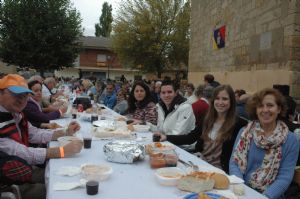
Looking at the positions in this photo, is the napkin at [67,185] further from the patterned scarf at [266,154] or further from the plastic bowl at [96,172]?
the patterned scarf at [266,154]

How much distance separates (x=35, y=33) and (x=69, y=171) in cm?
1573

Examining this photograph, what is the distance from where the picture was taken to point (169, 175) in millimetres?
2121

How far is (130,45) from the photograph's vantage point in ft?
67.5

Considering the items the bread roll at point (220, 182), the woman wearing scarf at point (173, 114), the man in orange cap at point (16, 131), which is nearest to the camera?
the bread roll at point (220, 182)

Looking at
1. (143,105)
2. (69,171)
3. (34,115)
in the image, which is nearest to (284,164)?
(69,171)

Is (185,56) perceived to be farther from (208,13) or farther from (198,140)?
(198,140)

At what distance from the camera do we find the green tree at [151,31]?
66.5 ft

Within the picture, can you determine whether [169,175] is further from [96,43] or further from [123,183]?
[96,43]

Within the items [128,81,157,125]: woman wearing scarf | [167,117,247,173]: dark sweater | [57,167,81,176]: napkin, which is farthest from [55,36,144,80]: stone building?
[57,167,81,176]: napkin

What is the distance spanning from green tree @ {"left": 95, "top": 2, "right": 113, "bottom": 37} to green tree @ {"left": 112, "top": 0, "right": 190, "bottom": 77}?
2604 cm

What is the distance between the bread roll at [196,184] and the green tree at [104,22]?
45595 mm

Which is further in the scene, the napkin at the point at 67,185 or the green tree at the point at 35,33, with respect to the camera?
the green tree at the point at 35,33

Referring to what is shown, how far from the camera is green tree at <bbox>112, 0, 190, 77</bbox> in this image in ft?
66.5

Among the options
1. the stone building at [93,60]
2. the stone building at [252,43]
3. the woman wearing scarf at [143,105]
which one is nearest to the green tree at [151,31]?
the stone building at [252,43]
